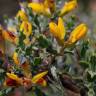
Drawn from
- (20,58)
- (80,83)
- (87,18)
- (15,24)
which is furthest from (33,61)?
(87,18)

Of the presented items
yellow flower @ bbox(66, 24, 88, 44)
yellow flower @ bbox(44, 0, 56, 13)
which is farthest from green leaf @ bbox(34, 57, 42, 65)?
yellow flower @ bbox(44, 0, 56, 13)

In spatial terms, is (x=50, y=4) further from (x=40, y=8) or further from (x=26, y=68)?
(x=26, y=68)

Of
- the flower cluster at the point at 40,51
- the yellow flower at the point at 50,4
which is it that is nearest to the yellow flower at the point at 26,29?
the flower cluster at the point at 40,51

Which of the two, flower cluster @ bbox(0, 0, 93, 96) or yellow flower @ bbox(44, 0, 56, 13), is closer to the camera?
flower cluster @ bbox(0, 0, 93, 96)

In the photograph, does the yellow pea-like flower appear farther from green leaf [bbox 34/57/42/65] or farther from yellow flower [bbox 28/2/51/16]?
yellow flower [bbox 28/2/51/16]

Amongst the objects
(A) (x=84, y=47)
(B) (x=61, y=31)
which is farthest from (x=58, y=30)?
(A) (x=84, y=47)

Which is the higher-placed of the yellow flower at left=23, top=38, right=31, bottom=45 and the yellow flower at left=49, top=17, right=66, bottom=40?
the yellow flower at left=49, top=17, right=66, bottom=40

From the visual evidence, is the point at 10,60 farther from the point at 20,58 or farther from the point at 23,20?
the point at 23,20

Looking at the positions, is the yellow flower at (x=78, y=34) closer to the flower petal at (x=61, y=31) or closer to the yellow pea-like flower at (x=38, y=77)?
the flower petal at (x=61, y=31)

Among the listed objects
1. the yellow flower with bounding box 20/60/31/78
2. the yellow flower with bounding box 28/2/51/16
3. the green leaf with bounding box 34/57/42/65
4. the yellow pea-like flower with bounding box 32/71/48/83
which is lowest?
the yellow pea-like flower with bounding box 32/71/48/83
